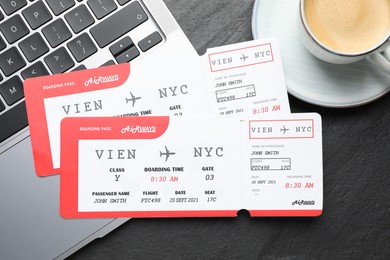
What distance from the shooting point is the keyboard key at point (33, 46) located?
0.51 metres

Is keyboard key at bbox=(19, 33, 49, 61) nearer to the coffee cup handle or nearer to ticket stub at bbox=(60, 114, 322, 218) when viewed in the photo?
ticket stub at bbox=(60, 114, 322, 218)

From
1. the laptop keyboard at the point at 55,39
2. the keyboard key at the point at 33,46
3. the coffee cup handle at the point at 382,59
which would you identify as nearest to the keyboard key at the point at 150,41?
the laptop keyboard at the point at 55,39

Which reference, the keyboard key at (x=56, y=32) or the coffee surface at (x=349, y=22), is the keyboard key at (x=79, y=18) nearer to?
the keyboard key at (x=56, y=32)

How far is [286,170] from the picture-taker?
0.55 metres

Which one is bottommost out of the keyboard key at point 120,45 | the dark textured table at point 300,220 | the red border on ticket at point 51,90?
the dark textured table at point 300,220

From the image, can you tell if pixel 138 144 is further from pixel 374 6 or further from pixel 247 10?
pixel 374 6

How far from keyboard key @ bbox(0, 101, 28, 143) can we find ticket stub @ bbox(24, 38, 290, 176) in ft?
0.04

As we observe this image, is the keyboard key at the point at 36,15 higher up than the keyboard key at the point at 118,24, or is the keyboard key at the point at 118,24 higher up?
the keyboard key at the point at 36,15

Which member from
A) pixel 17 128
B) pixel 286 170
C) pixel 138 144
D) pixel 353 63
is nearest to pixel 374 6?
pixel 353 63

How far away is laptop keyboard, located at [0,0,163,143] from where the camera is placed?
51 centimetres

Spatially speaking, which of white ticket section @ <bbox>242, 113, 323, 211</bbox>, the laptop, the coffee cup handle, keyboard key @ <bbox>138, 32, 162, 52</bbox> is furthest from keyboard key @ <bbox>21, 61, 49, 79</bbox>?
the coffee cup handle

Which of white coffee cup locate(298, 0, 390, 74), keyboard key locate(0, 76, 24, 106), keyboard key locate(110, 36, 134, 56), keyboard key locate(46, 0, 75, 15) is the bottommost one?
white coffee cup locate(298, 0, 390, 74)

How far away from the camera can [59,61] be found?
1.70 ft

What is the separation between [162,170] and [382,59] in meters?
0.29
